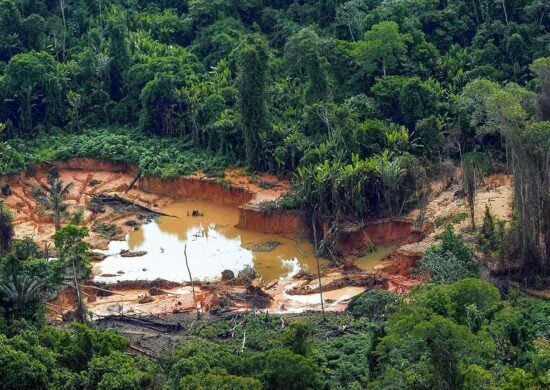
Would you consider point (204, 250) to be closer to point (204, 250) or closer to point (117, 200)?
point (204, 250)

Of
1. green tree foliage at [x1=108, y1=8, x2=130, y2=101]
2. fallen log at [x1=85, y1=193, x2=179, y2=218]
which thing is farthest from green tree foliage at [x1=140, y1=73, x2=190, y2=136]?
fallen log at [x1=85, y1=193, x2=179, y2=218]

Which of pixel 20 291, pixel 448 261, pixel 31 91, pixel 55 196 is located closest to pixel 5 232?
pixel 55 196

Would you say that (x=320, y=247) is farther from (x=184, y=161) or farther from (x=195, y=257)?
(x=184, y=161)

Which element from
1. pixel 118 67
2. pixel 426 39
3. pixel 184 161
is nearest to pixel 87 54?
pixel 118 67

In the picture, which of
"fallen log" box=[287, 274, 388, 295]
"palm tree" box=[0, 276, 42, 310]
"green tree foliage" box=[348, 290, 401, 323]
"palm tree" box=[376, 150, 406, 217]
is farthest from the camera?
"palm tree" box=[376, 150, 406, 217]

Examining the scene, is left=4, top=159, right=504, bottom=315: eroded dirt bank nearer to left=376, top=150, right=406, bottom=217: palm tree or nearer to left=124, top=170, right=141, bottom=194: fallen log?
left=124, top=170, right=141, bottom=194: fallen log

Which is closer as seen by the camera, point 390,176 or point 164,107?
point 390,176

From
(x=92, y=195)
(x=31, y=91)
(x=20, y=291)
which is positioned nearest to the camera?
(x=20, y=291)
